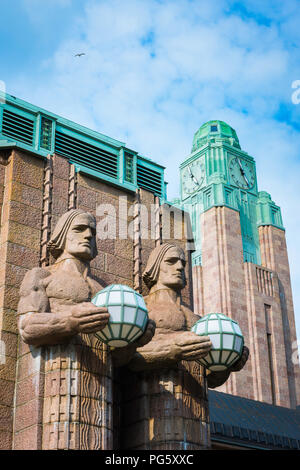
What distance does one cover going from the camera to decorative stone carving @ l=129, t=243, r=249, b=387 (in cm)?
1230

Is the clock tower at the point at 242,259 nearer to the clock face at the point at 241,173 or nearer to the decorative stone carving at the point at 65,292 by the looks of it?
the clock face at the point at 241,173

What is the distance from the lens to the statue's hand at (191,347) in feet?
40.1

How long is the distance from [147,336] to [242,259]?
Result: 95.7 feet

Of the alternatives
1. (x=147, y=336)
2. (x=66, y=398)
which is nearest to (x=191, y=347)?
(x=147, y=336)

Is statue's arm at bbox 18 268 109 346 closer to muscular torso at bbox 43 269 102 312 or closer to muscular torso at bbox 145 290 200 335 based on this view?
muscular torso at bbox 43 269 102 312

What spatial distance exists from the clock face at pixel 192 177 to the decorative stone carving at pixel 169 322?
A: 1168 inches

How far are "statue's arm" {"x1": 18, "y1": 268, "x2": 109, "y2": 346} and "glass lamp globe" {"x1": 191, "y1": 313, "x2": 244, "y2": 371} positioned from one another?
227cm

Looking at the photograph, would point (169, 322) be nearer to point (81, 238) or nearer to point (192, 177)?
point (81, 238)

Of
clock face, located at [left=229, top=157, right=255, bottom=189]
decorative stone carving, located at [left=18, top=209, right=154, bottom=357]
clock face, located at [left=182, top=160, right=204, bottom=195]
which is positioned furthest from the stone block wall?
clock face, located at [left=229, top=157, right=255, bottom=189]

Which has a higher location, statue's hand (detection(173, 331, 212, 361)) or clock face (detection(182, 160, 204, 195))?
clock face (detection(182, 160, 204, 195))

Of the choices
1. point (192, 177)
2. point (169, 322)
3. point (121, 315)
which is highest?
point (192, 177)

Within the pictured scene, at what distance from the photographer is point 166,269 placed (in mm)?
13875

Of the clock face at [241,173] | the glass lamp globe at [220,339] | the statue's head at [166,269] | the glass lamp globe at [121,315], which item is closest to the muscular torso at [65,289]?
the glass lamp globe at [121,315]
